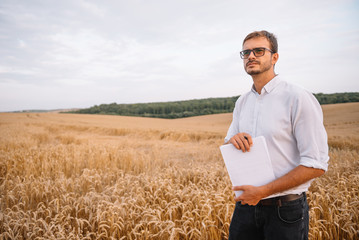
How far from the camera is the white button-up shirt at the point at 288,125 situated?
136 centimetres

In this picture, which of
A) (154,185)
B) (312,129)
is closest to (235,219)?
(312,129)

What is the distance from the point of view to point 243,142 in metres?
1.50

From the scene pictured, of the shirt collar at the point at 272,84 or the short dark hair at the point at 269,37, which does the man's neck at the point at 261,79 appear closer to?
the shirt collar at the point at 272,84

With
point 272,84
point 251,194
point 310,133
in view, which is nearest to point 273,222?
point 251,194

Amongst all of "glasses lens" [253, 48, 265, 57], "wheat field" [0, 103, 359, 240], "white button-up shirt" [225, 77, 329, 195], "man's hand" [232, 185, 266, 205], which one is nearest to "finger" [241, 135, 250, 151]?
"white button-up shirt" [225, 77, 329, 195]

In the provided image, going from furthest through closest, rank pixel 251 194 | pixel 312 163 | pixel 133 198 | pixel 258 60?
pixel 133 198, pixel 258 60, pixel 251 194, pixel 312 163

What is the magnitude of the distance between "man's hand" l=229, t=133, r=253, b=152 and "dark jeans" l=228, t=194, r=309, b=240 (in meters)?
0.52

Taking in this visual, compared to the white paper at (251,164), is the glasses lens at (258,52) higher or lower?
higher

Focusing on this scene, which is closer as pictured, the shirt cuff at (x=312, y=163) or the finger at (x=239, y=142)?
the shirt cuff at (x=312, y=163)

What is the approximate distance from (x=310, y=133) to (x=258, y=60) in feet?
2.14

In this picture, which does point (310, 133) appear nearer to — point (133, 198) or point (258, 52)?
point (258, 52)

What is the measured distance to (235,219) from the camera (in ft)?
5.74

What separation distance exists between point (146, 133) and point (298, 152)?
15468 millimetres

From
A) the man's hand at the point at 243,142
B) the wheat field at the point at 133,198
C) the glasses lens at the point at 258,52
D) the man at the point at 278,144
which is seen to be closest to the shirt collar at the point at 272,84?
the man at the point at 278,144
